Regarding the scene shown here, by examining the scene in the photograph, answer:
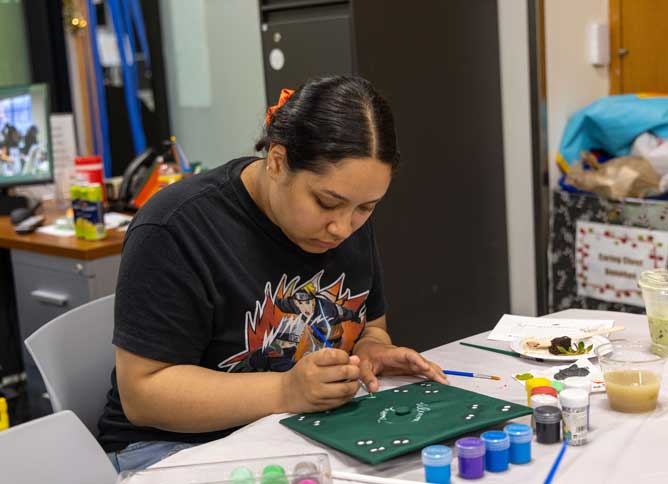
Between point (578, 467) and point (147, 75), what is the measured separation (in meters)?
3.19

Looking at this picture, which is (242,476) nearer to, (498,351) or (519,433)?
(519,433)

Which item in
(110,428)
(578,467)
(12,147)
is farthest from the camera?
(12,147)

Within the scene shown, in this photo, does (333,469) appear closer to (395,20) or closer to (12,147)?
(395,20)

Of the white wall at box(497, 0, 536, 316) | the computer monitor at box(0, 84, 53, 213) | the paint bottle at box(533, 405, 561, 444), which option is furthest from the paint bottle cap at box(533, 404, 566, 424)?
the computer monitor at box(0, 84, 53, 213)

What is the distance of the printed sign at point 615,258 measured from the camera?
2.93m

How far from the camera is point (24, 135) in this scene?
3.26m

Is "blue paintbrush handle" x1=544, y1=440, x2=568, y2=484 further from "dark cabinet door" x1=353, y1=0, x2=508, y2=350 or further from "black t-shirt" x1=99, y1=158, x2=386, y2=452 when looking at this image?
"dark cabinet door" x1=353, y1=0, x2=508, y2=350

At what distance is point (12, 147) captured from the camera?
325cm

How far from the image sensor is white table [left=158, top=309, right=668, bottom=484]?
114cm

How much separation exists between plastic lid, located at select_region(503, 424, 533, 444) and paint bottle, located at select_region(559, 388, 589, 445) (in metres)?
0.06

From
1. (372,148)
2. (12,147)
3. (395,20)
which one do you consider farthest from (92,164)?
(372,148)

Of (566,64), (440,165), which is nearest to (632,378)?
(440,165)

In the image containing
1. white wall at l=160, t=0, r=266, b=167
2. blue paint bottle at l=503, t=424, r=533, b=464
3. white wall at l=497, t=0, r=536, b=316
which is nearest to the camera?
blue paint bottle at l=503, t=424, r=533, b=464

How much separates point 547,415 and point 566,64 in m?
2.22
